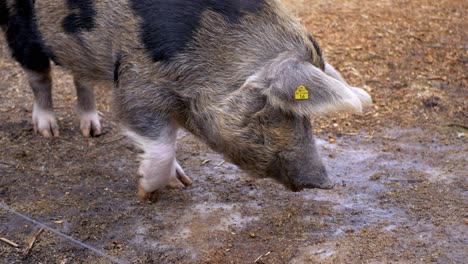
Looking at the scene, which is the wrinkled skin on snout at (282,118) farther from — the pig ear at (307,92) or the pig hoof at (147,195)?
the pig hoof at (147,195)

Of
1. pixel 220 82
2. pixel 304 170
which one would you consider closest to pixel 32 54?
pixel 220 82

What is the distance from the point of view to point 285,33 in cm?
421

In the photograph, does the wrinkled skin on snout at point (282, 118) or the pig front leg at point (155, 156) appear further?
the pig front leg at point (155, 156)

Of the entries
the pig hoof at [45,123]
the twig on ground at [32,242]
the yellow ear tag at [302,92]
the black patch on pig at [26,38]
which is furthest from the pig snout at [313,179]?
the pig hoof at [45,123]

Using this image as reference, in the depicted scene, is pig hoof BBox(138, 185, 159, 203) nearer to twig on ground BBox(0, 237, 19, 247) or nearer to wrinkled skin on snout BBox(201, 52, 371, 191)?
wrinkled skin on snout BBox(201, 52, 371, 191)

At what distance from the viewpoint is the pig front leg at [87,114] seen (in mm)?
5812

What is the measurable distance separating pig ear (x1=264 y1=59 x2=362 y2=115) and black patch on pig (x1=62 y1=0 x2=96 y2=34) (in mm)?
1436

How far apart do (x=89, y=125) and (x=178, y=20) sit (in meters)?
1.85

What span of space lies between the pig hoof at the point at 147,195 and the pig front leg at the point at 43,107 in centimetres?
139

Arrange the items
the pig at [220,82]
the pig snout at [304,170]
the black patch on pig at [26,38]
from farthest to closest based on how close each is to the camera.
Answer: the black patch on pig at [26,38], the pig snout at [304,170], the pig at [220,82]

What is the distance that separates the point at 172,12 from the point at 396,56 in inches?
137

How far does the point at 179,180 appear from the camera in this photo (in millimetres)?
5055

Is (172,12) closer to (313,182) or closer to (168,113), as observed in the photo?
(168,113)

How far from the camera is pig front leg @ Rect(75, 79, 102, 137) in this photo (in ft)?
19.1
